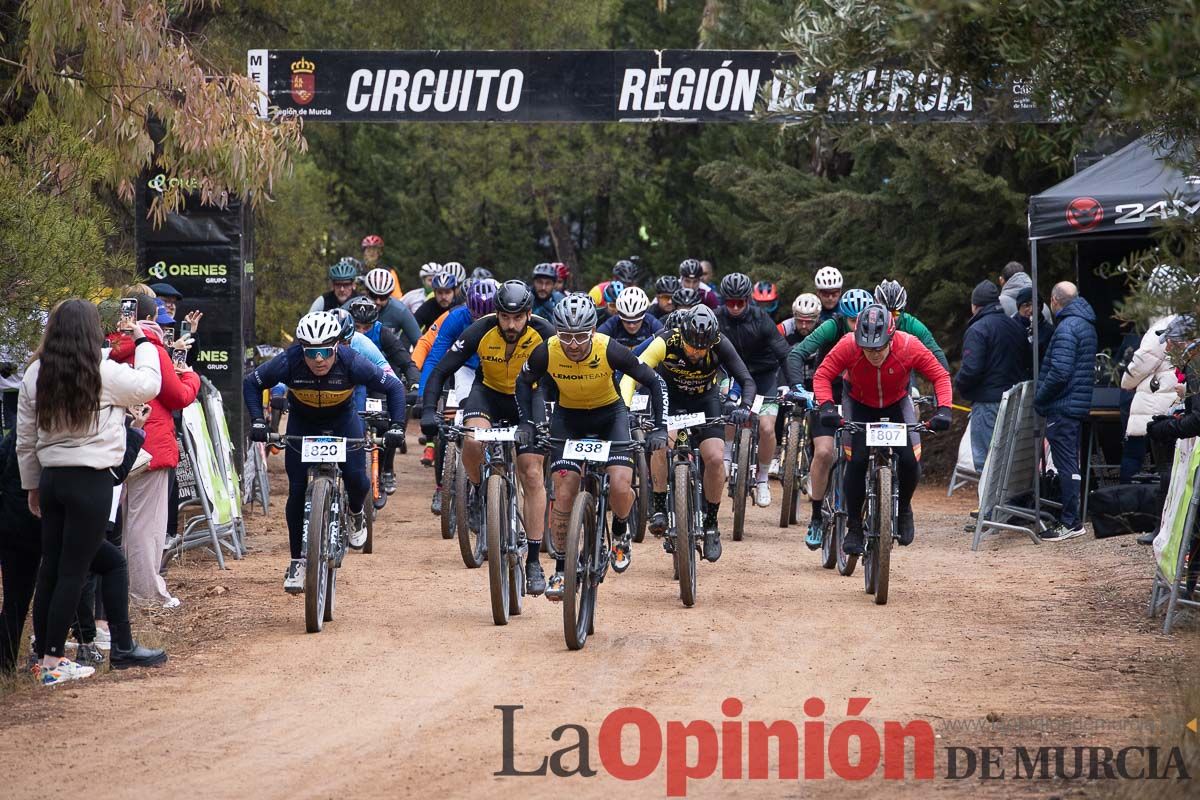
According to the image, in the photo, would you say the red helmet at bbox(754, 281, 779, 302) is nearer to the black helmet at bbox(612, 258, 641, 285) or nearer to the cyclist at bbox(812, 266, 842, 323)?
the black helmet at bbox(612, 258, 641, 285)

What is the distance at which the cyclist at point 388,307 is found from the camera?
57.2ft

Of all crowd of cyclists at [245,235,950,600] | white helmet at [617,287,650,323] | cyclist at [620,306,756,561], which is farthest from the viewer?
white helmet at [617,287,650,323]

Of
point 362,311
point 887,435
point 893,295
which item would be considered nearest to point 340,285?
point 362,311

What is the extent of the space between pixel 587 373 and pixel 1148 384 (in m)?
5.15

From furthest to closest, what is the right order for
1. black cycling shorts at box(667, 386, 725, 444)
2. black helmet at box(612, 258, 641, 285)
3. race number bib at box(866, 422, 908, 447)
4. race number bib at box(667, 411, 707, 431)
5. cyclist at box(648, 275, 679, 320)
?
black helmet at box(612, 258, 641, 285)
cyclist at box(648, 275, 679, 320)
black cycling shorts at box(667, 386, 725, 444)
race number bib at box(667, 411, 707, 431)
race number bib at box(866, 422, 908, 447)

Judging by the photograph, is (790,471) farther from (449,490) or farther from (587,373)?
(587,373)

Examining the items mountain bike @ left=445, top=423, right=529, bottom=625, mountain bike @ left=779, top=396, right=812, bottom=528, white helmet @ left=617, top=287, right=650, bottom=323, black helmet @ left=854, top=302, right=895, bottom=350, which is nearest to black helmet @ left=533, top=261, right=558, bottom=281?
mountain bike @ left=779, top=396, right=812, bottom=528

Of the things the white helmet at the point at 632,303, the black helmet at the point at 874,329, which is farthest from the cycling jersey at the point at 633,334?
the black helmet at the point at 874,329

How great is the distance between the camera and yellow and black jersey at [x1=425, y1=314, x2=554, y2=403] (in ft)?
38.4

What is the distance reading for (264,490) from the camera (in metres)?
16.7

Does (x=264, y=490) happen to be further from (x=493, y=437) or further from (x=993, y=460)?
(x=993, y=460)

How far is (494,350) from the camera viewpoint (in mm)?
12211

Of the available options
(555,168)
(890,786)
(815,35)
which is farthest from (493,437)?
(555,168)

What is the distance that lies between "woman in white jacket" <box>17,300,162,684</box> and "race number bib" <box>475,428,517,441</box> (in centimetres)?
310
